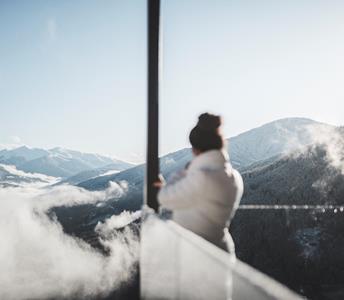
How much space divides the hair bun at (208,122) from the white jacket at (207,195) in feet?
0.48

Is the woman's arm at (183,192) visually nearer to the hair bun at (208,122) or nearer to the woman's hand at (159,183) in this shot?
the hair bun at (208,122)

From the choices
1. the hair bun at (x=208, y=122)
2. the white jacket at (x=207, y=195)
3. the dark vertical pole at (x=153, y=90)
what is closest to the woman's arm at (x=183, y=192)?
the white jacket at (x=207, y=195)

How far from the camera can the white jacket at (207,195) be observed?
2.04 meters

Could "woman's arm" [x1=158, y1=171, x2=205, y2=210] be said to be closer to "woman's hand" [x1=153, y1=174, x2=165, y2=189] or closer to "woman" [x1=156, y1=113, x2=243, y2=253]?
"woman" [x1=156, y1=113, x2=243, y2=253]

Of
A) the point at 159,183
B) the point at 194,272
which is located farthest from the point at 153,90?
the point at 194,272

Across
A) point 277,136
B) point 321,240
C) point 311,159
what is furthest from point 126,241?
point 277,136

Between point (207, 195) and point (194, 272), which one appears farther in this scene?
point (207, 195)

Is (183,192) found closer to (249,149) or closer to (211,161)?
(211,161)

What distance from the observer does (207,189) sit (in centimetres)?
204

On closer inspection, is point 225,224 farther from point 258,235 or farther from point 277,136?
point 277,136

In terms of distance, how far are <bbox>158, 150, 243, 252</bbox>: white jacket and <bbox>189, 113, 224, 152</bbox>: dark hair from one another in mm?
51

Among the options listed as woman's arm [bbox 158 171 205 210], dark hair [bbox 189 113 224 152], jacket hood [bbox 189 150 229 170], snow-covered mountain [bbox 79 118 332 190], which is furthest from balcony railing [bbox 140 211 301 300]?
snow-covered mountain [bbox 79 118 332 190]

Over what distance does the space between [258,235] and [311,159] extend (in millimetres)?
22456

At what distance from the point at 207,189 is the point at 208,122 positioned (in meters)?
0.37
